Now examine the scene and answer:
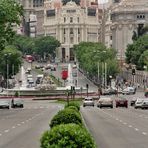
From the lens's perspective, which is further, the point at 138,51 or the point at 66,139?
the point at 138,51

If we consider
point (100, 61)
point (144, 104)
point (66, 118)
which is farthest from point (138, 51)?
point (66, 118)

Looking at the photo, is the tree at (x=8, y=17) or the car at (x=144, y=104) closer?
the tree at (x=8, y=17)

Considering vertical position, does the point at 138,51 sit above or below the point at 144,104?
above

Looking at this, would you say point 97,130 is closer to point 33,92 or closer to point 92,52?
point 33,92

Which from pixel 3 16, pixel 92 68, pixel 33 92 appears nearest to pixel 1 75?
pixel 92 68

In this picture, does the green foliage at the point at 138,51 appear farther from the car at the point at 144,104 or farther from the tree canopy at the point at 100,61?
the car at the point at 144,104

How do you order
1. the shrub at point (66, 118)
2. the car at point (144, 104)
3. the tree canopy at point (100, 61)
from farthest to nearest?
1. the tree canopy at point (100, 61)
2. the car at point (144, 104)
3. the shrub at point (66, 118)

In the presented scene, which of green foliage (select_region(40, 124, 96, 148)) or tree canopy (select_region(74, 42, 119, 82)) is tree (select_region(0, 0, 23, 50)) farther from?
tree canopy (select_region(74, 42, 119, 82))

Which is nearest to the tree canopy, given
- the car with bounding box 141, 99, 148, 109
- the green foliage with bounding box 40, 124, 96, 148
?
the car with bounding box 141, 99, 148, 109

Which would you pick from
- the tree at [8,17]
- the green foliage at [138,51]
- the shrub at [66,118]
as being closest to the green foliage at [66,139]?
the shrub at [66,118]

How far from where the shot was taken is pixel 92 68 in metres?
181

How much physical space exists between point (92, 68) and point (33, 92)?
60649 millimetres

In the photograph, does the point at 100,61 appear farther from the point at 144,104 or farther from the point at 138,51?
the point at 144,104

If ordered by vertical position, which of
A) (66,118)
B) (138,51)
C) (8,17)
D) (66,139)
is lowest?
(66,139)
